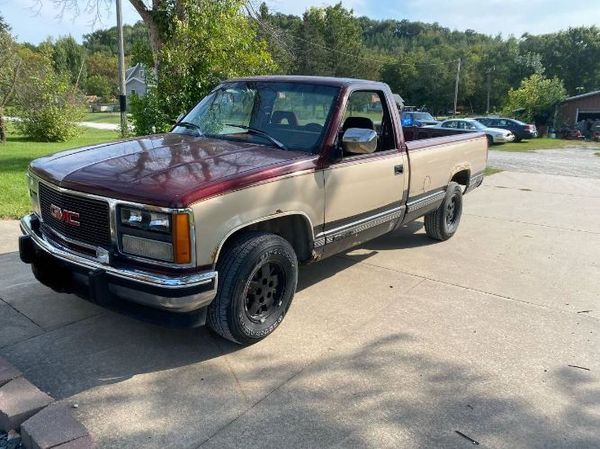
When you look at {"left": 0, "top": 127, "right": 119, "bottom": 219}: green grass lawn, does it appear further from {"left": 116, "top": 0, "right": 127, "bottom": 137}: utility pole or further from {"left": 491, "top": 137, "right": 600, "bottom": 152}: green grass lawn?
{"left": 491, "top": 137, "right": 600, "bottom": 152}: green grass lawn

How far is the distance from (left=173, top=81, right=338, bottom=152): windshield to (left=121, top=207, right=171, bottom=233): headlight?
147 centimetres

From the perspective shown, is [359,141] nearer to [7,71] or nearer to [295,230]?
[295,230]

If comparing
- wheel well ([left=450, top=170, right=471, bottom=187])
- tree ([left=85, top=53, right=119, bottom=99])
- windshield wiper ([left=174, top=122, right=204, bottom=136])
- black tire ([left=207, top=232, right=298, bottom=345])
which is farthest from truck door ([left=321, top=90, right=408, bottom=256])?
tree ([left=85, top=53, right=119, bottom=99])

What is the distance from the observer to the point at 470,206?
940cm

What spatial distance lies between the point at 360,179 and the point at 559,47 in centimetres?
7247

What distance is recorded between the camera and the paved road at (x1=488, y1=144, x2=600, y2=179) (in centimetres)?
1633

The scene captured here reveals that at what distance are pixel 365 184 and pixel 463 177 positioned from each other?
3.02 metres

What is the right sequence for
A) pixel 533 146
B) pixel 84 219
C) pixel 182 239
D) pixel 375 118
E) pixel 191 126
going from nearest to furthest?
pixel 182 239, pixel 84 219, pixel 191 126, pixel 375 118, pixel 533 146

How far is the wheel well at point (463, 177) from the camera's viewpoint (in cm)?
699

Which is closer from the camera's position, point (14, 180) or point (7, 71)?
point (14, 180)

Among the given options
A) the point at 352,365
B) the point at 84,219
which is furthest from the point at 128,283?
the point at 352,365

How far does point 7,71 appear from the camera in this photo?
1848cm

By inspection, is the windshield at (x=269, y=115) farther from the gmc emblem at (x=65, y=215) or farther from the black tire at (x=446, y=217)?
the black tire at (x=446, y=217)

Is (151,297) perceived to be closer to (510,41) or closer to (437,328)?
(437,328)
